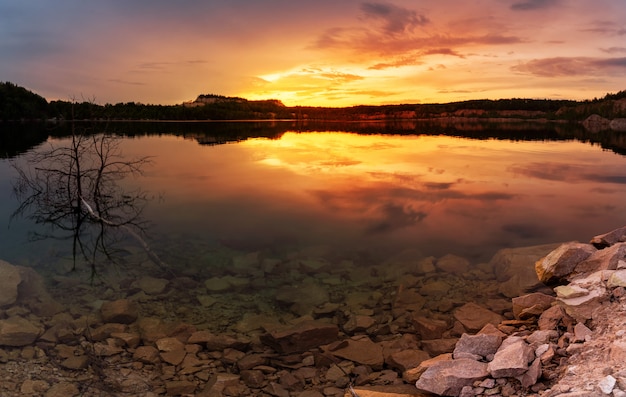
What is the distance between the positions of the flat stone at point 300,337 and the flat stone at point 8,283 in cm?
667

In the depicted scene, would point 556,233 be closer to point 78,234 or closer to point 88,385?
point 88,385

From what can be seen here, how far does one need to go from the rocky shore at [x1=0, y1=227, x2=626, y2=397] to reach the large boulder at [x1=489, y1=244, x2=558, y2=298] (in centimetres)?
5

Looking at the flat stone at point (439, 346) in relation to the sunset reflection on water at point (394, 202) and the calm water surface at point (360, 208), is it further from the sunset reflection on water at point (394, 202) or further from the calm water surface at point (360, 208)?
the sunset reflection on water at point (394, 202)

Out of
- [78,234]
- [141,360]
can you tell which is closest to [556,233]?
[141,360]

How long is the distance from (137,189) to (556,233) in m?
25.0

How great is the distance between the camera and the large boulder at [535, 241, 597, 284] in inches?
445

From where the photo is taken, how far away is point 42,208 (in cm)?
2328

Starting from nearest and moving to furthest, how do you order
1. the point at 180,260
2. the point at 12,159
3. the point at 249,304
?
the point at 249,304 < the point at 180,260 < the point at 12,159

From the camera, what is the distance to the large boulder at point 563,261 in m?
11.3

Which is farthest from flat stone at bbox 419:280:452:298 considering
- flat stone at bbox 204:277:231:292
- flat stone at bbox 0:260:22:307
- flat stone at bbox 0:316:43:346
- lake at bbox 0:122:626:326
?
flat stone at bbox 0:260:22:307

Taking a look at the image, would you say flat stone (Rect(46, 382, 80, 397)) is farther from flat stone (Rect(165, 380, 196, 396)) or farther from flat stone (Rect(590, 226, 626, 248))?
flat stone (Rect(590, 226, 626, 248))

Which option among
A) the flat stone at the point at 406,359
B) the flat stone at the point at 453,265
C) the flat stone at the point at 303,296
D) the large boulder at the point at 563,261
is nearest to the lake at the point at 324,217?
the flat stone at the point at 303,296

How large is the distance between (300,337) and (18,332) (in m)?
5.98

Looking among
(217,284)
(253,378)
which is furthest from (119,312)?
(253,378)
